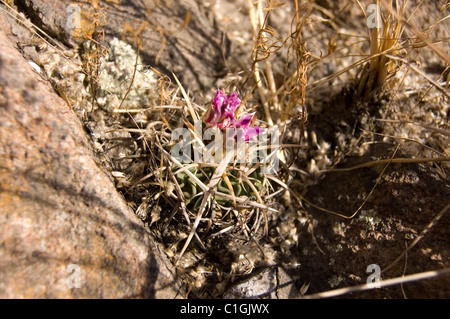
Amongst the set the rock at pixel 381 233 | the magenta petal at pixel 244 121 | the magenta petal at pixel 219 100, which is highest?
the magenta petal at pixel 219 100

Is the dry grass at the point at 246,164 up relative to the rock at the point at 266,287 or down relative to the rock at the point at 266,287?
up

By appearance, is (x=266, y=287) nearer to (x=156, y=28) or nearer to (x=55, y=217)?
(x=55, y=217)

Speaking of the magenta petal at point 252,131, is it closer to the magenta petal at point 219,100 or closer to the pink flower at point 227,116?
the pink flower at point 227,116

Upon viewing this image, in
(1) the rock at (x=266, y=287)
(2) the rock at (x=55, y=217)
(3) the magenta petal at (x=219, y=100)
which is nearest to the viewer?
(2) the rock at (x=55, y=217)

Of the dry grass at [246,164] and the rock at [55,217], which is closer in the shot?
the rock at [55,217]

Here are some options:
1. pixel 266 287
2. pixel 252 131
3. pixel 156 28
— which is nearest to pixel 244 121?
pixel 252 131

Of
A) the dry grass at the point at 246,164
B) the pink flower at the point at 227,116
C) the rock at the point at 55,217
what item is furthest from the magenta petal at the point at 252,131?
the rock at the point at 55,217
